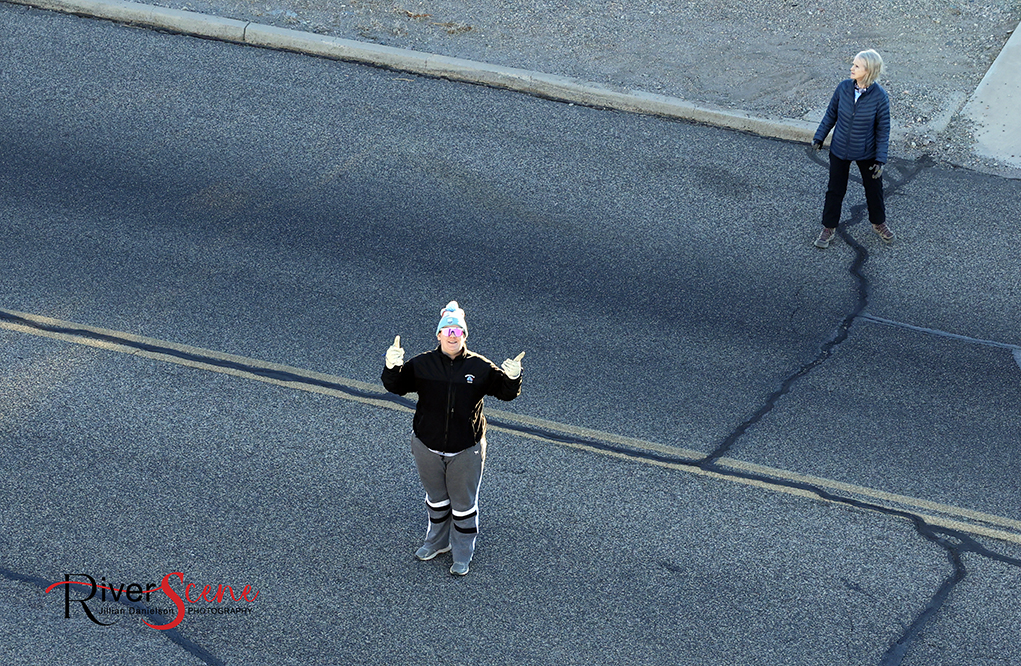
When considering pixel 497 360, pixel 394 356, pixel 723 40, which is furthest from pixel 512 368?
pixel 723 40

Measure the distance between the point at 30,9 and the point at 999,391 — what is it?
1157 centimetres

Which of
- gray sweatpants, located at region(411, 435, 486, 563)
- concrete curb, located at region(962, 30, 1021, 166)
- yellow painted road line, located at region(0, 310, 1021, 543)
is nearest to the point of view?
gray sweatpants, located at region(411, 435, 486, 563)

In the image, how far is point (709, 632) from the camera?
6.43m

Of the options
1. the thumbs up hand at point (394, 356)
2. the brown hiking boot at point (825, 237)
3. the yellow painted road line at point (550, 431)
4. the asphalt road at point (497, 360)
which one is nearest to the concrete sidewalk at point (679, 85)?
the asphalt road at point (497, 360)

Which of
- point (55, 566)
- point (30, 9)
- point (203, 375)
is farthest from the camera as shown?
point (30, 9)

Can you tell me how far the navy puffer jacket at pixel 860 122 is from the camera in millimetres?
9477

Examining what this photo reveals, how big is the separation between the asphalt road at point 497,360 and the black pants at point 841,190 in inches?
11.7

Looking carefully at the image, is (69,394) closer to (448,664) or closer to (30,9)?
(448,664)

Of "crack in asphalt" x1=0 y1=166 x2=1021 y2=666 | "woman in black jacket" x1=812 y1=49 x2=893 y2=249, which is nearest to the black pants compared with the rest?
"woman in black jacket" x1=812 y1=49 x2=893 y2=249

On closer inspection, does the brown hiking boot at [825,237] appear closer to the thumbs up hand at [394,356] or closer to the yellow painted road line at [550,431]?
the yellow painted road line at [550,431]

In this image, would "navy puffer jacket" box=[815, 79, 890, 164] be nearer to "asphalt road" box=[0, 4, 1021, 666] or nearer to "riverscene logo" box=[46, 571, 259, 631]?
"asphalt road" box=[0, 4, 1021, 666]

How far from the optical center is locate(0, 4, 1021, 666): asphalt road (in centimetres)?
655

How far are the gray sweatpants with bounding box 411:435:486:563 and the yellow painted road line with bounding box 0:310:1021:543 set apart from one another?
1.31m

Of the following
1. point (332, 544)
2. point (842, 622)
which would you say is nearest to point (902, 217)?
point (842, 622)
